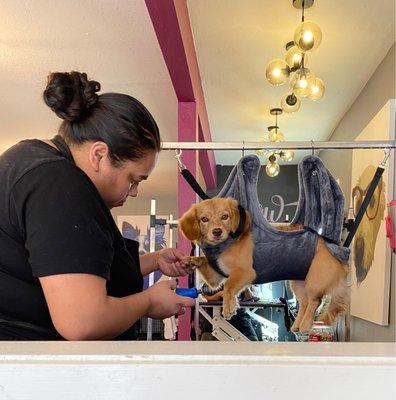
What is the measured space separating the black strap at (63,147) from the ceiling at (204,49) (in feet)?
5.59

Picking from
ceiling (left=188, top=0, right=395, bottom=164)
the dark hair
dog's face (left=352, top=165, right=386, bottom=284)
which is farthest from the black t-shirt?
ceiling (left=188, top=0, right=395, bottom=164)

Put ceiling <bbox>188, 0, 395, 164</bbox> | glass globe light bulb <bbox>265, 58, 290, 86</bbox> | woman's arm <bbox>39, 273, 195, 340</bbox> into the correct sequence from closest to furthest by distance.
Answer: woman's arm <bbox>39, 273, 195, 340</bbox>, glass globe light bulb <bbox>265, 58, 290, 86</bbox>, ceiling <bbox>188, 0, 395, 164</bbox>

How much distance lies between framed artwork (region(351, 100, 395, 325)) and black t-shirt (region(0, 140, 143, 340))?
156 cm

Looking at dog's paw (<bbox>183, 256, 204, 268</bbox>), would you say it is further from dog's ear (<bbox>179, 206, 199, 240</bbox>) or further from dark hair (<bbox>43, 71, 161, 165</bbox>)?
dark hair (<bbox>43, 71, 161, 165</bbox>)

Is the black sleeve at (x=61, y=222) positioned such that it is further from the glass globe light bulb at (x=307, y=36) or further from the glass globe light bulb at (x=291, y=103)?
the glass globe light bulb at (x=291, y=103)

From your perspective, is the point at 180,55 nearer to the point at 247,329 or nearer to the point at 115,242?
the point at 247,329

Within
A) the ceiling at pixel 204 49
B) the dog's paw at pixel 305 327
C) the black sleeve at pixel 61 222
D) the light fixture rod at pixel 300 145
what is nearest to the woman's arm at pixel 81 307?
the black sleeve at pixel 61 222

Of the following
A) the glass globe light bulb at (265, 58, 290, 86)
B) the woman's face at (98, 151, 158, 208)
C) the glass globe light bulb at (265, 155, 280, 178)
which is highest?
the glass globe light bulb at (265, 58, 290, 86)

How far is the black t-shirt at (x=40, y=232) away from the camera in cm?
68

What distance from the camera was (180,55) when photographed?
229 cm

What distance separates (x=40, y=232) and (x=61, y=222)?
0.03 metres

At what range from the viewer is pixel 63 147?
33.3 inches

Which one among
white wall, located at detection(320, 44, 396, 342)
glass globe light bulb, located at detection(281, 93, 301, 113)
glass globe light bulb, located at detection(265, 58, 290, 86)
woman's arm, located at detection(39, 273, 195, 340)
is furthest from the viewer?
glass globe light bulb, located at detection(281, 93, 301, 113)

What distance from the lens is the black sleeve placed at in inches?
26.4
